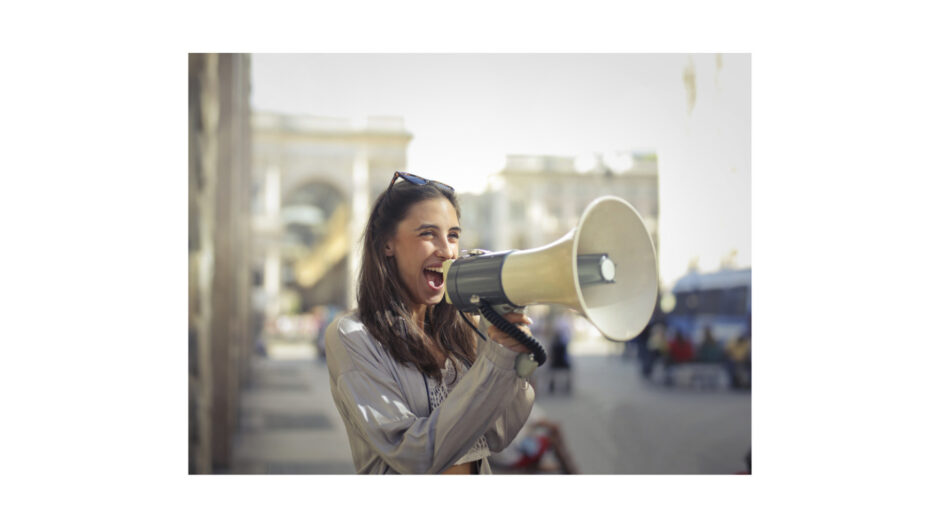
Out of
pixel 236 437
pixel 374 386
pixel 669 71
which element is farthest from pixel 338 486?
pixel 236 437

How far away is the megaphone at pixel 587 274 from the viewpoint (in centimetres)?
138

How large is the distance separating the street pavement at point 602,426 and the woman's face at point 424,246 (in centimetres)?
349

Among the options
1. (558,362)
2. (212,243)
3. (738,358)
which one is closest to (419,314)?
(212,243)

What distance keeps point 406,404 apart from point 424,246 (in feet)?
1.15

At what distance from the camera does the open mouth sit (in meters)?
1.68

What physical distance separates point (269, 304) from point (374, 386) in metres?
28.5

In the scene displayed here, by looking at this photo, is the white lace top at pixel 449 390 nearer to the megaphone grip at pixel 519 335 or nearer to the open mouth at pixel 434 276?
the open mouth at pixel 434 276

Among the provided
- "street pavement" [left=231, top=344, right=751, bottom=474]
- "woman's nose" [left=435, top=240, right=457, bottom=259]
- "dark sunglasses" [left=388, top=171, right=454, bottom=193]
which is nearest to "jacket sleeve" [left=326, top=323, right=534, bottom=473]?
"woman's nose" [left=435, top=240, right=457, bottom=259]

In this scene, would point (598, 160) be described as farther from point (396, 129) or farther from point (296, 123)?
point (296, 123)

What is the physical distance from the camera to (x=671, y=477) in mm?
3334

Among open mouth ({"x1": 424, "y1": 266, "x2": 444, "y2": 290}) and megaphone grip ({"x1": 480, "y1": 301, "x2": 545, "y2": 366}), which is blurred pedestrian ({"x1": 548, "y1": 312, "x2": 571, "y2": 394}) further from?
megaphone grip ({"x1": 480, "y1": 301, "x2": 545, "y2": 366})

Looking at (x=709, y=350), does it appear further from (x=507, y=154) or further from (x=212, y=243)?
(x=507, y=154)

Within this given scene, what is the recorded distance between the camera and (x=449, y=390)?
1.67 metres

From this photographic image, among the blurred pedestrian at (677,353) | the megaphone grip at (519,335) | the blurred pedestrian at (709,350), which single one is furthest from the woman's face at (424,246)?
the blurred pedestrian at (677,353)
